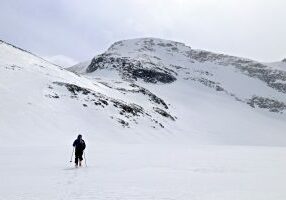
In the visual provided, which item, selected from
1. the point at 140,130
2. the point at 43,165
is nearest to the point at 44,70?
the point at 140,130

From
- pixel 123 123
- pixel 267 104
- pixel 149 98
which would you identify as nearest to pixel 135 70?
pixel 149 98

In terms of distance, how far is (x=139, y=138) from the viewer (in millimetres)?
62250

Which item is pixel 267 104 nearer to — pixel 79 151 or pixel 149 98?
pixel 149 98

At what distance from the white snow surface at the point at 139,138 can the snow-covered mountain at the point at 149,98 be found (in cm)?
34

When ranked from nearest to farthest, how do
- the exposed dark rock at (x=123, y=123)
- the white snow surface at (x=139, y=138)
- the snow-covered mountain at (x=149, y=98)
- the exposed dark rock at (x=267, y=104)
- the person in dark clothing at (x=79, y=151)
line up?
1. the white snow surface at (x=139, y=138)
2. the person in dark clothing at (x=79, y=151)
3. the snow-covered mountain at (x=149, y=98)
4. the exposed dark rock at (x=123, y=123)
5. the exposed dark rock at (x=267, y=104)

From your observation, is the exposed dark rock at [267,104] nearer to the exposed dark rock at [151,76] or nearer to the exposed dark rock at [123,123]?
the exposed dark rock at [151,76]

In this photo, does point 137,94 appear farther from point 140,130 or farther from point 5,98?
point 5,98

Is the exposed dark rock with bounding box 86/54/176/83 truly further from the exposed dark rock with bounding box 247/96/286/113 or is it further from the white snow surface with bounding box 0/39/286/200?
the exposed dark rock with bounding box 247/96/286/113

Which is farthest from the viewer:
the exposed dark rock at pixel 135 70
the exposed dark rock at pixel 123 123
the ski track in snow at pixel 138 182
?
the exposed dark rock at pixel 135 70

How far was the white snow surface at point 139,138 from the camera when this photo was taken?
16.8 meters

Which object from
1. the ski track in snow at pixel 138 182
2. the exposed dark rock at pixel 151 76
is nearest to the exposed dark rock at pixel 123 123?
the ski track in snow at pixel 138 182

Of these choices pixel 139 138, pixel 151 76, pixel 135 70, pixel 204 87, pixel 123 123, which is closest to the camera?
pixel 139 138

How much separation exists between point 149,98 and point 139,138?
35.8 m

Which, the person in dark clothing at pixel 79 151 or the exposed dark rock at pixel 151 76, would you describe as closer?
the person in dark clothing at pixel 79 151
